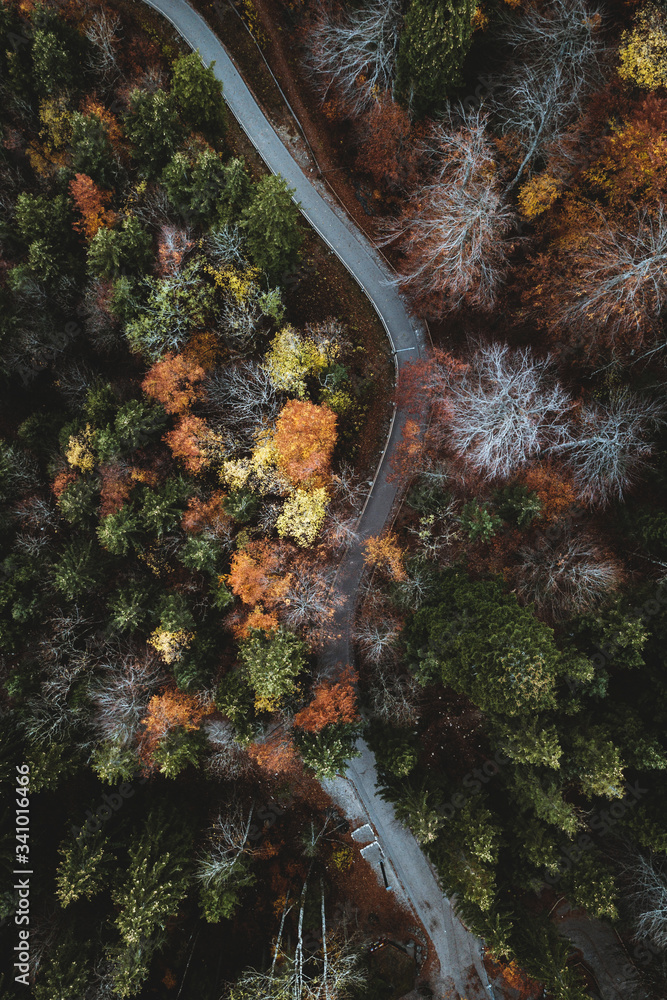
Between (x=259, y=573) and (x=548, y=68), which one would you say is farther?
(x=259, y=573)

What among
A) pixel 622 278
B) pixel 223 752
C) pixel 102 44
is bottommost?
pixel 223 752

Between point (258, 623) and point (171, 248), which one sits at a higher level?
point (171, 248)

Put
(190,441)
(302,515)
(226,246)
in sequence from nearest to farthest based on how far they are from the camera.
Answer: (226,246), (190,441), (302,515)

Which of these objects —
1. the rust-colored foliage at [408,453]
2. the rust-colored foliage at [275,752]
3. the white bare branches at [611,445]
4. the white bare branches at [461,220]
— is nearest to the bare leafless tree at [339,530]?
the rust-colored foliage at [408,453]

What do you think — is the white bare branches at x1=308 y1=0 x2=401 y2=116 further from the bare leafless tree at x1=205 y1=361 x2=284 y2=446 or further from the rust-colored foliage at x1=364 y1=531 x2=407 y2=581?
the rust-colored foliage at x1=364 y1=531 x2=407 y2=581

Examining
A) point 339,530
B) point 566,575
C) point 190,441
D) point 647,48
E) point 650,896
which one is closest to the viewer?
point 647,48

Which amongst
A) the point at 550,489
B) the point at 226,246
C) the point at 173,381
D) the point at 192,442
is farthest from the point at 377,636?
the point at 226,246

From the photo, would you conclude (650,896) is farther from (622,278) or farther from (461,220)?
(461,220)

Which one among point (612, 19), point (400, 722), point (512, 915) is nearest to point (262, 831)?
point (400, 722)

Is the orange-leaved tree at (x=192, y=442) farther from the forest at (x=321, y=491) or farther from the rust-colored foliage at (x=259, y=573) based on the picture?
the rust-colored foliage at (x=259, y=573)
